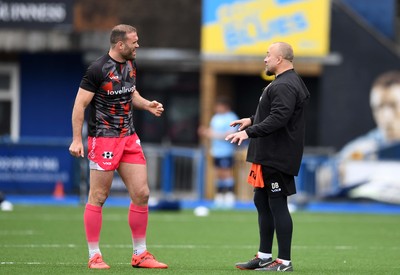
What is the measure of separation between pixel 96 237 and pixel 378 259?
10.8ft

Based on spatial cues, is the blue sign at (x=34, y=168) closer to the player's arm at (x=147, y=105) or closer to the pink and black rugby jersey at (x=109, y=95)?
the player's arm at (x=147, y=105)

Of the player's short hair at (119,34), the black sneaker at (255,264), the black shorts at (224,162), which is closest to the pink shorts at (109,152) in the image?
the player's short hair at (119,34)

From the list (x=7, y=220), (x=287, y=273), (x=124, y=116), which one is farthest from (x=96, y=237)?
(x=7, y=220)

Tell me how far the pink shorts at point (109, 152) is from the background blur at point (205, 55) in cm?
1266

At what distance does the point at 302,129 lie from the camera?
9742 millimetres

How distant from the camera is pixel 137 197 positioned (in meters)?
9.79

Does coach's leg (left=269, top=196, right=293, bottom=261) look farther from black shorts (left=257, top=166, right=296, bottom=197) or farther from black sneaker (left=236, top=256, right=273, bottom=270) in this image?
black sneaker (left=236, top=256, right=273, bottom=270)

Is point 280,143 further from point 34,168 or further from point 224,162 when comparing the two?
point 34,168

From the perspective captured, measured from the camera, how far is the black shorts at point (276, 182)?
962cm

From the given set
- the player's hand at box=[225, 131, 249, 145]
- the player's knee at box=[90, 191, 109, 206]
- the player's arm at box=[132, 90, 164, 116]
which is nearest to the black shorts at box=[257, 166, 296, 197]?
the player's hand at box=[225, 131, 249, 145]

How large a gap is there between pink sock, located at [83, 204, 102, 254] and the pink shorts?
0.40 m

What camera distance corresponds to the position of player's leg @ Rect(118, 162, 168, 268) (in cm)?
977

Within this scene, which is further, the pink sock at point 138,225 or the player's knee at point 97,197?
the pink sock at point 138,225

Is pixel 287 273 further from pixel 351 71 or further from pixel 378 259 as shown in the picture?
pixel 351 71
